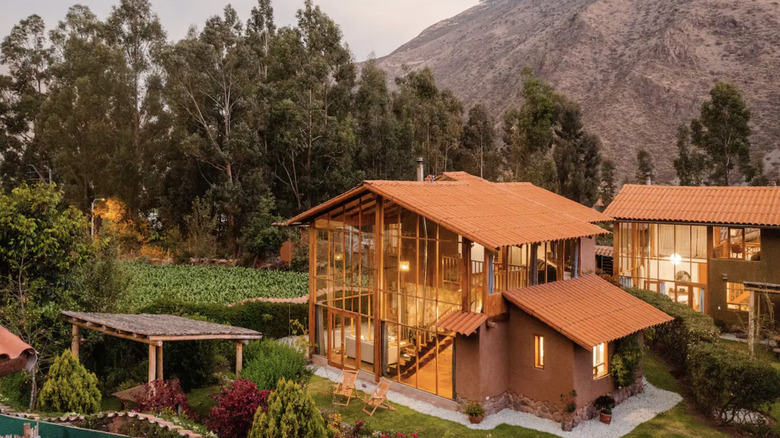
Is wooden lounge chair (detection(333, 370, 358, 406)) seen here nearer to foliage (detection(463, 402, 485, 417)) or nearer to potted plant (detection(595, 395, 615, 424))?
foliage (detection(463, 402, 485, 417))

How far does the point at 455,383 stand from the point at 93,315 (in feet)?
30.4

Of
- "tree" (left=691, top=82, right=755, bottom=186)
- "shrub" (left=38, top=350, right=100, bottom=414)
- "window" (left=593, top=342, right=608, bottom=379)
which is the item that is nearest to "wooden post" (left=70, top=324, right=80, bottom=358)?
"shrub" (left=38, top=350, right=100, bottom=414)

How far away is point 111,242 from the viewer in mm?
17328

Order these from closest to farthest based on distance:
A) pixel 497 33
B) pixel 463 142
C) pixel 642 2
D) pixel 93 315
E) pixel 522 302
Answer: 1. pixel 93 315
2. pixel 522 302
3. pixel 463 142
4. pixel 642 2
5. pixel 497 33

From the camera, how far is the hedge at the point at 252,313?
19594mm

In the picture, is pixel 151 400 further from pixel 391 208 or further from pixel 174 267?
pixel 174 267

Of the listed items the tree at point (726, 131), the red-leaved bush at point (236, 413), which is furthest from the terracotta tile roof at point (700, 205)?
the tree at point (726, 131)

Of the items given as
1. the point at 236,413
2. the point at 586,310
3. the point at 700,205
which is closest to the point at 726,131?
the point at 700,205

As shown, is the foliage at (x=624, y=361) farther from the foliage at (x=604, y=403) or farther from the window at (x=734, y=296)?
the window at (x=734, y=296)

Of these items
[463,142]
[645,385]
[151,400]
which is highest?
[463,142]

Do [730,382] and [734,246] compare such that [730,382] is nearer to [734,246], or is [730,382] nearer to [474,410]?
[474,410]

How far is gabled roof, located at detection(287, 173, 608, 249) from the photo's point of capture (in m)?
15.7

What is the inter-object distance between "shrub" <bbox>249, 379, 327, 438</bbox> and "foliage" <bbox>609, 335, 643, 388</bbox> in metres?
8.96

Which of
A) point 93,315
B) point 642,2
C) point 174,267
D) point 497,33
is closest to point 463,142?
point 174,267
